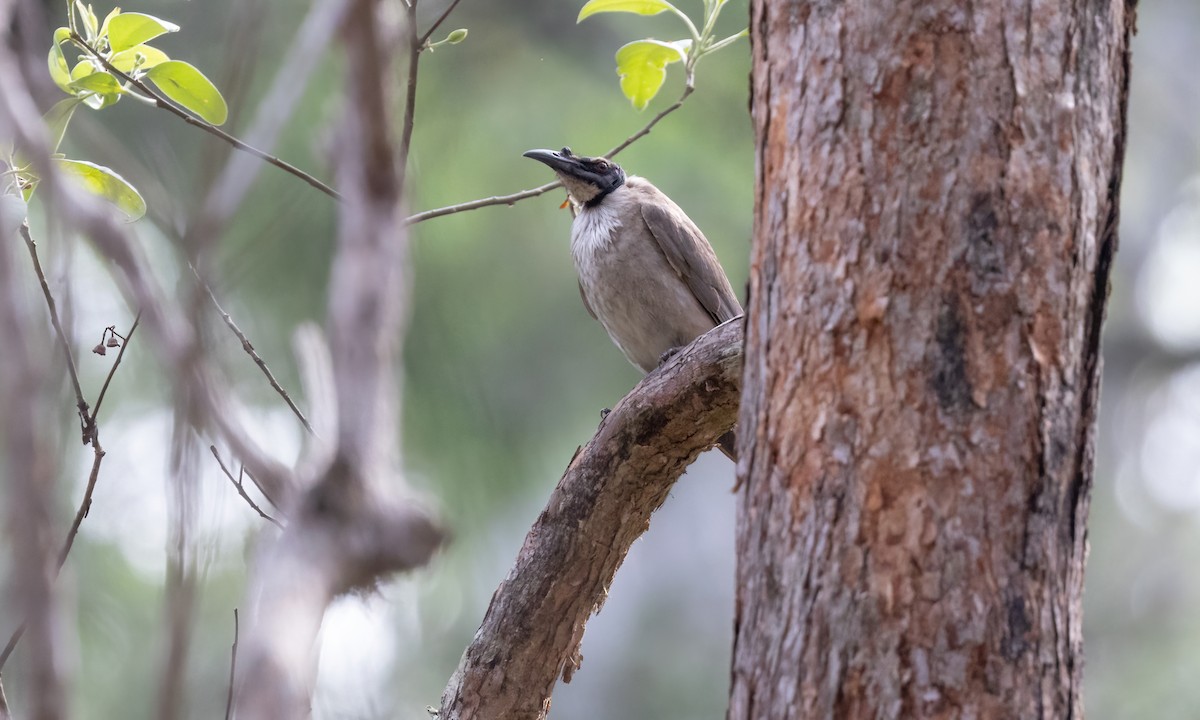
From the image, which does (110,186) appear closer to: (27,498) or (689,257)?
(27,498)

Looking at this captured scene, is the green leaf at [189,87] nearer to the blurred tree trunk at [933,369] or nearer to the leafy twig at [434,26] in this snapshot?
the leafy twig at [434,26]

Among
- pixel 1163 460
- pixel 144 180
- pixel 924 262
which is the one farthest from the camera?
pixel 1163 460

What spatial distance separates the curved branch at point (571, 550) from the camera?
2885mm

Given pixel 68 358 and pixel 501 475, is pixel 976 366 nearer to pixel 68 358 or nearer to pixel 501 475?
pixel 68 358

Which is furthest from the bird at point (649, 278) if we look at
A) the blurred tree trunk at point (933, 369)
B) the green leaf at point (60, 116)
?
the blurred tree trunk at point (933, 369)

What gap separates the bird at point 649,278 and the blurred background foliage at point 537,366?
3.11 ft

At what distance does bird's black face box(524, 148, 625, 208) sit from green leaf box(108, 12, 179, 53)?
223 centimetres

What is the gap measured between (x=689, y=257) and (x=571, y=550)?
1683mm

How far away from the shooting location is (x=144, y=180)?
1215 mm

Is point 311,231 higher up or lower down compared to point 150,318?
higher up

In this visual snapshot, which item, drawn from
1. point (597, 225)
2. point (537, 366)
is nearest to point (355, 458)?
point (597, 225)

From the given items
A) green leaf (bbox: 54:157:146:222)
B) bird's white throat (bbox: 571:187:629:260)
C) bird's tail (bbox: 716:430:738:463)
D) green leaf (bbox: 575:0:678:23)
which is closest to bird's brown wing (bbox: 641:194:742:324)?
bird's white throat (bbox: 571:187:629:260)

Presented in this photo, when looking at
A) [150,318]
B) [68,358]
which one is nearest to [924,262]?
[150,318]

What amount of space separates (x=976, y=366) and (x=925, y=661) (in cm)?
41
